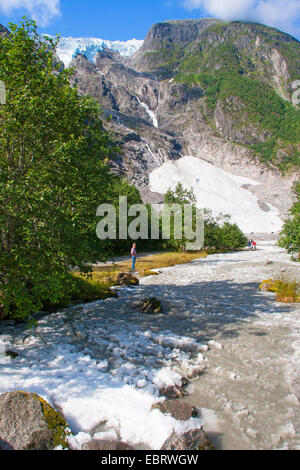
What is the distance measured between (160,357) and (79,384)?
2439 millimetres

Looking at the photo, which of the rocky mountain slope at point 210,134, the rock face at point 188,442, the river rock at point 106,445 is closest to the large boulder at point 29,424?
the river rock at point 106,445

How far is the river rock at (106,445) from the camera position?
4551 mm

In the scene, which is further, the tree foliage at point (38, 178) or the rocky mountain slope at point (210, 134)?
the rocky mountain slope at point (210, 134)

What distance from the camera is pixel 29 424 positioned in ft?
15.6

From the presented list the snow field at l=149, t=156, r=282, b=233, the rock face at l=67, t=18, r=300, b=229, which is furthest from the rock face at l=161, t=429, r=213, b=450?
the rock face at l=67, t=18, r=300, b=229

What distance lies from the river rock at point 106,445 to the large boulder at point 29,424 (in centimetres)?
38

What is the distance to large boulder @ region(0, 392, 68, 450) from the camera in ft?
14.9

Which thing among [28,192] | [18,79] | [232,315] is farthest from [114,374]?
[18,79]

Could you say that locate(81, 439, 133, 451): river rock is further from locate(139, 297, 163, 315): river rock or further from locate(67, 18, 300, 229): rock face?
locate(67, 18, 300, 229): rock face

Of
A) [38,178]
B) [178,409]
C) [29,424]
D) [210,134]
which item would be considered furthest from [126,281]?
[210,134]

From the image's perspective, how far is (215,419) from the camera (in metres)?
5.45

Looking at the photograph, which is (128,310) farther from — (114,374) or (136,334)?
(114,374)

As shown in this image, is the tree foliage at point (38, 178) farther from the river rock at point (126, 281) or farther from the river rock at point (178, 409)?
the river rock at point (126, 281)

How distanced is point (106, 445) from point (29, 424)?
136cm
